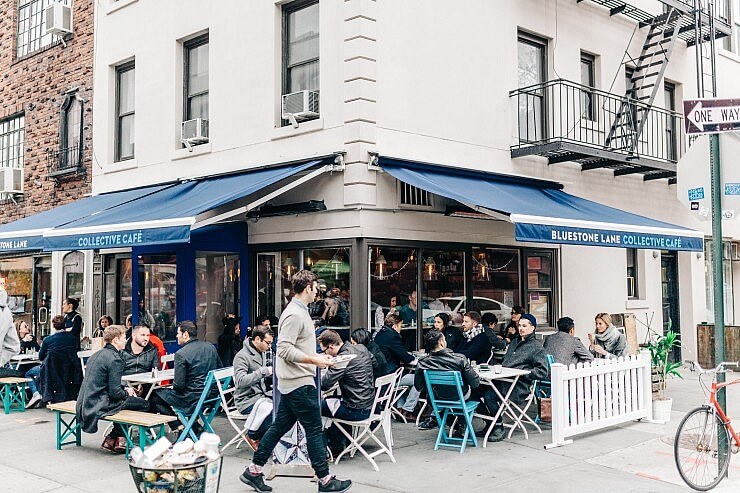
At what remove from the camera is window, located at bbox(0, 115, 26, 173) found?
17781 mm

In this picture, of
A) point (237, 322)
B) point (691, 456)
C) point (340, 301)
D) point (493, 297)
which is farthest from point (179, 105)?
point (691, 456)

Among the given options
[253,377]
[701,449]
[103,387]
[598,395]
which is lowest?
[701,449]

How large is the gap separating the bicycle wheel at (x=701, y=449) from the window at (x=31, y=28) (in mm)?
14938

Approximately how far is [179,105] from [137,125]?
1196 mm

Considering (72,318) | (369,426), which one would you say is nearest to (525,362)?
(369,426)

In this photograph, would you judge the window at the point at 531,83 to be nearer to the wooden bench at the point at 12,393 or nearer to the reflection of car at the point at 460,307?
the reflection of car at the point at 460,307

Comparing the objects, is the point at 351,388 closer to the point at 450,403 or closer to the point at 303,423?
the point at 303,423

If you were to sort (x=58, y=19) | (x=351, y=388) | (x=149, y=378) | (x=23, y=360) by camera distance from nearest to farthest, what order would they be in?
(x=351, y=388) → (x=149, y=378) → (x=23, y=360) → (x=58, y=19)

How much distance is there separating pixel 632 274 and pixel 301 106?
7608 millimetres

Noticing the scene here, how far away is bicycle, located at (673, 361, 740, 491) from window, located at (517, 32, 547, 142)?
22.0ft

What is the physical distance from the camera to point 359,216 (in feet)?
34.0

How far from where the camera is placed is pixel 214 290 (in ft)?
41.0

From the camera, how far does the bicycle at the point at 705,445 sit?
6609mm

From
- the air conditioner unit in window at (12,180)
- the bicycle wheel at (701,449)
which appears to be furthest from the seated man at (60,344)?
the air conditioner unit in window at (12,180)
